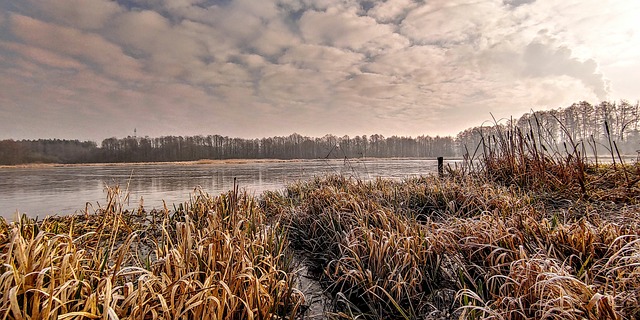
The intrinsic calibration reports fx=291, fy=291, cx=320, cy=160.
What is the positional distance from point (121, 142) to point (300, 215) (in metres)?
96.3

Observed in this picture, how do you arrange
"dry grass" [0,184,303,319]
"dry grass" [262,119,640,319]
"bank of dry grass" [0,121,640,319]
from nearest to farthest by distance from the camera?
"dry grass" [0,184,303,319] → "bank of dry grass" [0,121,640,319] → "dry grass" [262,119,640,319]

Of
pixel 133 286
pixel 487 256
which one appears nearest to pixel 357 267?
pixel 487 256

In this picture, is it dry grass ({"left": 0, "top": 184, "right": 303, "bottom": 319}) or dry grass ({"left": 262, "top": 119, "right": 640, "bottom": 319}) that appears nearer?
dry grass ({"left": 0, "top": 184, "right": 303, "bottom": 319})

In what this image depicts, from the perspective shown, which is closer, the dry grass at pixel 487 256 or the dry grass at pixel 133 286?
the dry grass at pixel 133 286

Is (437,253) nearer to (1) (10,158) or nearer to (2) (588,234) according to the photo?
(2) (588,234)

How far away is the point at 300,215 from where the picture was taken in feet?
18.2

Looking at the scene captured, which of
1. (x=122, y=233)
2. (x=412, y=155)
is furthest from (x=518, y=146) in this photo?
(x=412, y=155)

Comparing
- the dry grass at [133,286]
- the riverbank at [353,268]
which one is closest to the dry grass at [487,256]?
the riverbank at [353,268]

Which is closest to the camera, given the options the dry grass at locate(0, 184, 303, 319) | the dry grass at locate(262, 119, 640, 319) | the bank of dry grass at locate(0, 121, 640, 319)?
the dry grass at locate(0, 184, 303, 319)

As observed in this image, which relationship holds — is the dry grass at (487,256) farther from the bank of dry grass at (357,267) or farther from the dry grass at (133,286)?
the dry grass at (133,286)

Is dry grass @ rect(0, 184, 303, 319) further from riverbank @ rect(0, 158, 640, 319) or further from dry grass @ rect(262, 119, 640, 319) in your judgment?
dry grass @ rect(262, 119, 640, 319)

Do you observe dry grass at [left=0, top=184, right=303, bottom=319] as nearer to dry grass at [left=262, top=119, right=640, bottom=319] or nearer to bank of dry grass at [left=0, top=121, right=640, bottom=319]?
bank of dry grass at [left=0, top=121, right=640, bottom=319]

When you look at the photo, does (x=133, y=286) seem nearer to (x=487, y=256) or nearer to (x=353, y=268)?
(x=353, y=268)

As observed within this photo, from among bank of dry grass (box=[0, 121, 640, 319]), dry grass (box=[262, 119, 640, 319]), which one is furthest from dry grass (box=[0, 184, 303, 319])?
dry grass (box=[262, 119, 640, 319])
